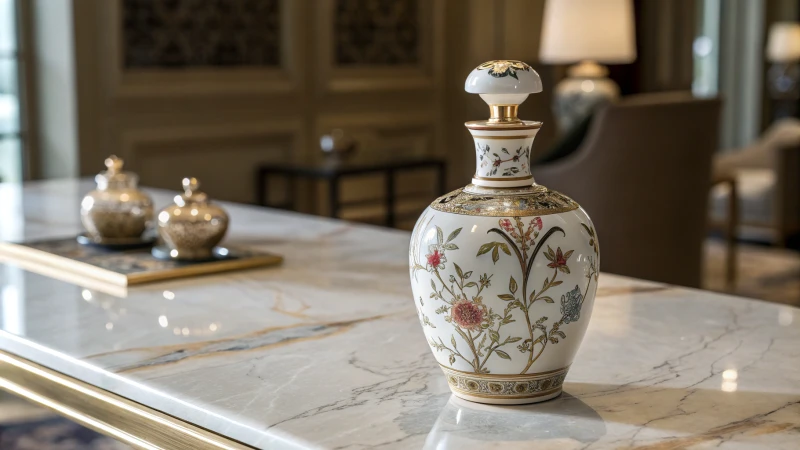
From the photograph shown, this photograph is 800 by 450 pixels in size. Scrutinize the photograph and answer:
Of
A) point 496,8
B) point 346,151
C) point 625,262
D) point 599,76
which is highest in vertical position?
point 496,8

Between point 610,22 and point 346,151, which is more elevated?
point 610,22

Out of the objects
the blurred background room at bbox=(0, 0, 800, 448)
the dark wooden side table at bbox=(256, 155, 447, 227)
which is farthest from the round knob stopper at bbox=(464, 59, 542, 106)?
the dark wooden side table at bbox=(256, 155, 447, 227)

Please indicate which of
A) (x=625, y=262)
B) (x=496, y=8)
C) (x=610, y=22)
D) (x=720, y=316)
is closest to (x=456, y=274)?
(x=720, y=316)

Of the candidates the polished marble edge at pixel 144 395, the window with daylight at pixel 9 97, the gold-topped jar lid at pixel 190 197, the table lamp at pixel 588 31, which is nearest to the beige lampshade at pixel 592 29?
the table lamp at pixel 588 31

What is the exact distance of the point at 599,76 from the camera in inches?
213

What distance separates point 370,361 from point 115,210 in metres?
0.74

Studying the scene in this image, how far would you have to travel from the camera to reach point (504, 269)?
831 mm

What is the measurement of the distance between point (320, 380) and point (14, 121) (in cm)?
362

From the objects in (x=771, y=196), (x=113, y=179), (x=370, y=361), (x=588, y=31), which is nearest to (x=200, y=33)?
(x=588, y=31)

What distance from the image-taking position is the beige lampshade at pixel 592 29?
4.77 m

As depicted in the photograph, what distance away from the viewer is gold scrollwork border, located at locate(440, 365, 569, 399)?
2.87 ft

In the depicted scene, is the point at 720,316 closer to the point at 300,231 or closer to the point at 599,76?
the point at 300,231

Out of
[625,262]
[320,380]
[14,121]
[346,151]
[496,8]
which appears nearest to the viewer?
[320,380]

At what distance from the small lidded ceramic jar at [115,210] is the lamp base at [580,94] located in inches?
154
